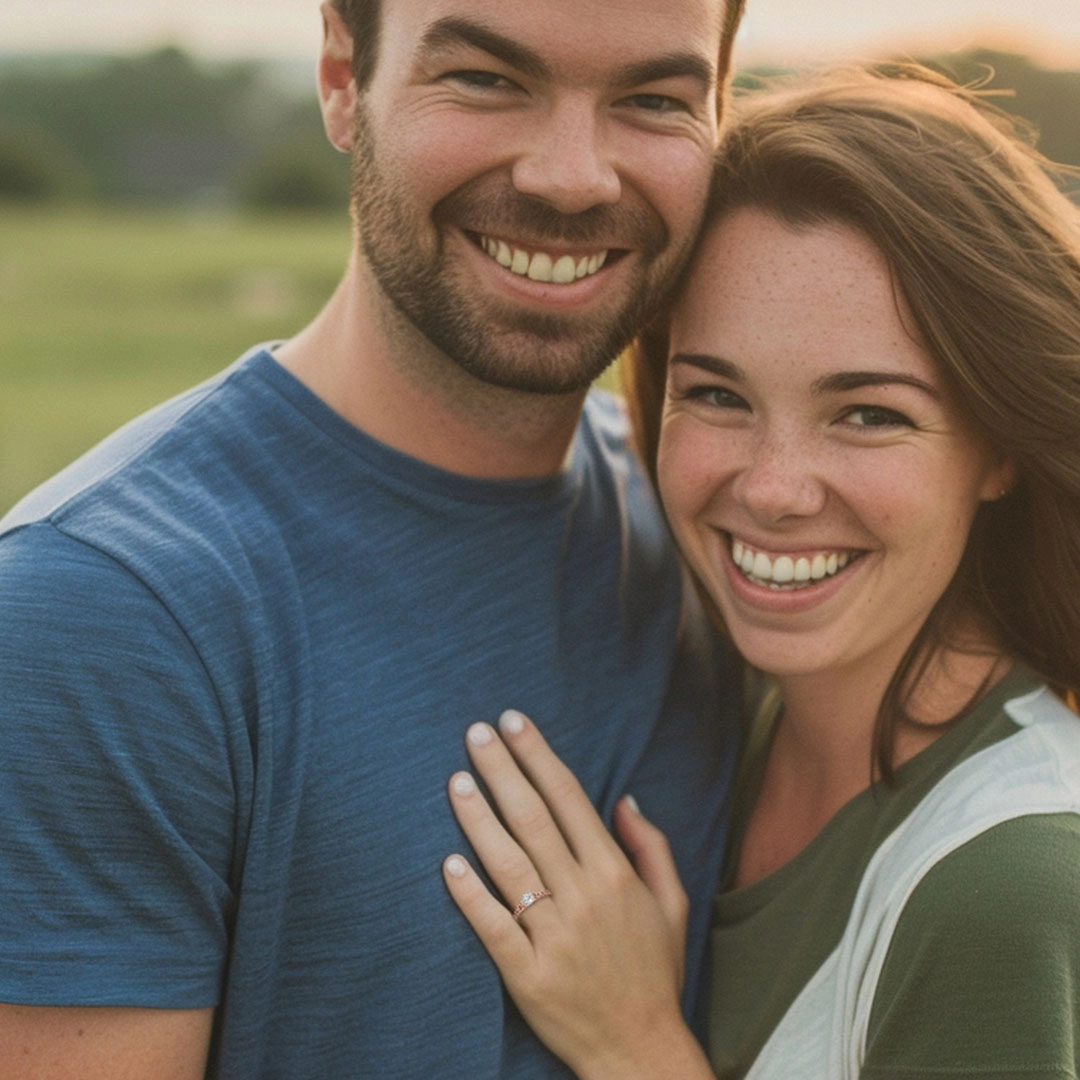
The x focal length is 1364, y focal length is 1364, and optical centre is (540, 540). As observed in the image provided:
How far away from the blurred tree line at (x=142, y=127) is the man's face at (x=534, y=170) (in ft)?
61.2

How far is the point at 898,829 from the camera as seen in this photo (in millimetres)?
1795

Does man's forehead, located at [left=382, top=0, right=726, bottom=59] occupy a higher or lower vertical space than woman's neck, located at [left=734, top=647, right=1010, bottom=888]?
higher

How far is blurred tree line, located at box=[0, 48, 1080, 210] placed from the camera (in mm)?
23406

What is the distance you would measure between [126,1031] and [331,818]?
0.33 metres

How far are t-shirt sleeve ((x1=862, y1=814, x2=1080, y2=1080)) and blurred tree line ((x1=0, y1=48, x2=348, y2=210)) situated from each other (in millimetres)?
20375

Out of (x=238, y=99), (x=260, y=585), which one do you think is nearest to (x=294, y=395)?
(x=260, y=585)

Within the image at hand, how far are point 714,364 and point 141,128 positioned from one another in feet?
79.2

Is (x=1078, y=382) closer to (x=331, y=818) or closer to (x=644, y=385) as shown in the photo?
(x=644, y=385)

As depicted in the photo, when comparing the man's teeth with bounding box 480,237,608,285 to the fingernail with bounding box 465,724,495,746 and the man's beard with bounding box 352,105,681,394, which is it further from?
the fingernail with bounding box 465,724,495,746

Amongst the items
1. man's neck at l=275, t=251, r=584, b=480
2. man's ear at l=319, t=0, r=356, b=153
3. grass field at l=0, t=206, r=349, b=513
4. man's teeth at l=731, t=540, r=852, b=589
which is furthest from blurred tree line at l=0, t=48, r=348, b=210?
man's teeth at l=731, t=540, r=852, b=589

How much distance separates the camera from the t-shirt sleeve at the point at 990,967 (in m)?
1.52

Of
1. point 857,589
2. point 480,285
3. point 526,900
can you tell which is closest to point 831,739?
point 857,589

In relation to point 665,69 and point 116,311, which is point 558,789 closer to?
point 665,69

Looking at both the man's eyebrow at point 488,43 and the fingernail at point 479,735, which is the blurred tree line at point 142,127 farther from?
the fingernail at point 479,735
